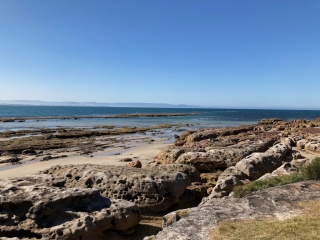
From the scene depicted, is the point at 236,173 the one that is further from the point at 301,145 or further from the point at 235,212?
the point at 301,145

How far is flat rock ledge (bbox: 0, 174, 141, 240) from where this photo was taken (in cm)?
685

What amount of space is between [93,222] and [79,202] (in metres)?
0.87

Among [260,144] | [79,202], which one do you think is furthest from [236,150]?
[79,202]

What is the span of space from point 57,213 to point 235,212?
181 inches

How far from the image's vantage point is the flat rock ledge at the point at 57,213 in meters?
6.85

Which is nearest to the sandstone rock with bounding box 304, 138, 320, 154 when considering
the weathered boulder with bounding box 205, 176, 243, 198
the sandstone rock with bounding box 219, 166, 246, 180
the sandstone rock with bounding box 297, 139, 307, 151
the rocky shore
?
the sandstone rock with bounding box 297, 139, 307, 151

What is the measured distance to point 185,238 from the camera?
558 cm

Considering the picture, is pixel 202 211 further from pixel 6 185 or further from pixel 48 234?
pixel 6 185

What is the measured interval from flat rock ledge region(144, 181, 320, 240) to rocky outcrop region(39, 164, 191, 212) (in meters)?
2.71

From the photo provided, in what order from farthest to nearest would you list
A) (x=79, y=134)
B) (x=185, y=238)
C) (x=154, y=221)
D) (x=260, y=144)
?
(x=79, y=134) → (x=260, y=144) → (x=154, y=221) → (x=185, y=238)

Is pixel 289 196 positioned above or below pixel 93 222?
above

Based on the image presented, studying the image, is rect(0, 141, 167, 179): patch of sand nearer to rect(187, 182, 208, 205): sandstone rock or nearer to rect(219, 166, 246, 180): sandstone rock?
rect(187, 182, 208, 205): sandstone rock

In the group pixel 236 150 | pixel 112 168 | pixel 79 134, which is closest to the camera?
pixel 112 168

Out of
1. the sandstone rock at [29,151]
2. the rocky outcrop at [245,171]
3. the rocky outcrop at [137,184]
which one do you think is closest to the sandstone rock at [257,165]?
the rocky outcrop at [245,171]
